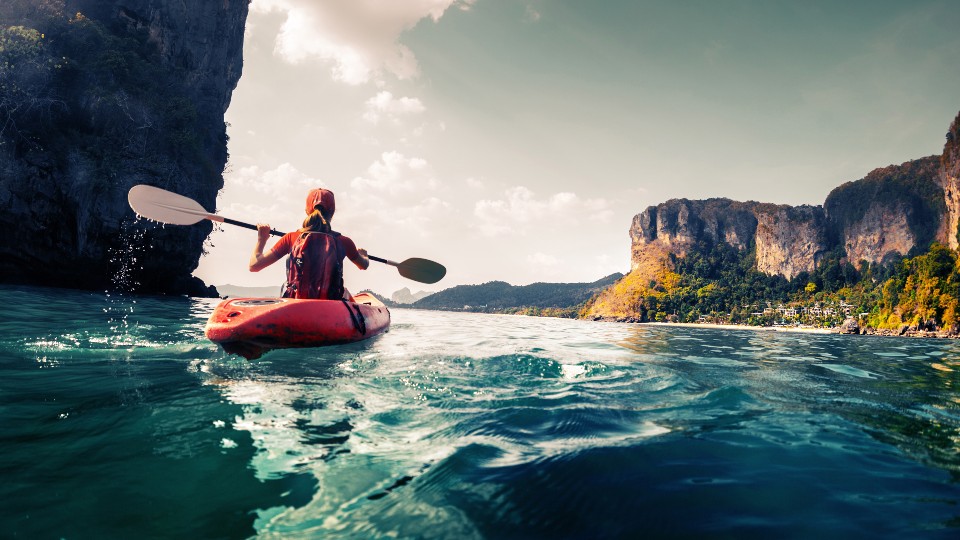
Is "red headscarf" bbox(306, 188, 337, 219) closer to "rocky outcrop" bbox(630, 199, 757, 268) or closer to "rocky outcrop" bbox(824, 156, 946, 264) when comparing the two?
"rocky outcrop" bbox(630, 199, 757, 268)

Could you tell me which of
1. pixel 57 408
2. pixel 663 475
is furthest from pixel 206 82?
pixel 663 475

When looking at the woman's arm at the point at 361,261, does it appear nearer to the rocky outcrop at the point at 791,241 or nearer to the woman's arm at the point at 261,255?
the woman's arm at the point at 261,255

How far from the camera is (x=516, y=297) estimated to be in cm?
17388

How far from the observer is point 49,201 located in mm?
22297

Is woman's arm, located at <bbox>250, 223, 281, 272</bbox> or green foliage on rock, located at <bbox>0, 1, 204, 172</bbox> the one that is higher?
green foliage on rock, located at <bbox>0, 1, 204, 172</bbox>

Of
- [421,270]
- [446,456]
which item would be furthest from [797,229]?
[446,456]

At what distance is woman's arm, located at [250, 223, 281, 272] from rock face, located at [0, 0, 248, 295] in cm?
2431

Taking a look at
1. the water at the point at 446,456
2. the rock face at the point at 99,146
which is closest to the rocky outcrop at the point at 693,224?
the rock face at the point at 99,146

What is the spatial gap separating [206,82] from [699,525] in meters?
44.9

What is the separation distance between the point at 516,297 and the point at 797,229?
100 metres

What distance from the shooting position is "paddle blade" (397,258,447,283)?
10445 mm

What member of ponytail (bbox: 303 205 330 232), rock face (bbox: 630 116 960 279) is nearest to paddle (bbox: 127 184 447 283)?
ponytail (bbox: 303 205 330 232)

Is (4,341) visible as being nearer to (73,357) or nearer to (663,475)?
(73,357)

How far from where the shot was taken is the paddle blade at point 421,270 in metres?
10.4
